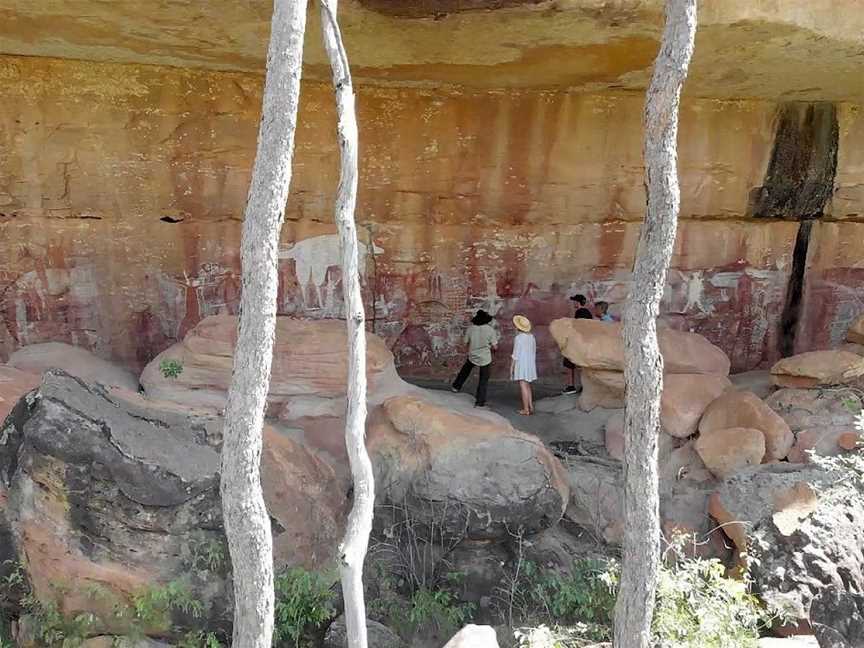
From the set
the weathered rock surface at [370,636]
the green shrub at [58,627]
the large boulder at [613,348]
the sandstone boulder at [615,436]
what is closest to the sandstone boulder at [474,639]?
the weathered rock surface at [370,636]

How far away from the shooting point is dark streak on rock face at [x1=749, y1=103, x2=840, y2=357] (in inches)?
356

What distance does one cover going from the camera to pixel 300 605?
17.9ft

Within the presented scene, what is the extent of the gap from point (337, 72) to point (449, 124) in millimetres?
4412

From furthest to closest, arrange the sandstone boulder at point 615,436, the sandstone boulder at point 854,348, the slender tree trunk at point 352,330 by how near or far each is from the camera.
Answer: the sandstone boulder at point 854,348
the sandstone boulder at point 615,436
the slender tree trunk at point 352,330

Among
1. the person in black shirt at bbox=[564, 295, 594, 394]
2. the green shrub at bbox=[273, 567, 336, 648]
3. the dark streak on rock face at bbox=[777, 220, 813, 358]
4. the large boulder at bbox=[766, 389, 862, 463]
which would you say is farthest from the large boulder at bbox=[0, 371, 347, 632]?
the dark streak on rock face at bbox=[777, 220, 813, 358]

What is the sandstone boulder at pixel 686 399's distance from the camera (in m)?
7.29

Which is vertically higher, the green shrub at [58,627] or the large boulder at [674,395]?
the large boulder at [674,395]

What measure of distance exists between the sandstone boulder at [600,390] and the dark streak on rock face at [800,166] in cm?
340

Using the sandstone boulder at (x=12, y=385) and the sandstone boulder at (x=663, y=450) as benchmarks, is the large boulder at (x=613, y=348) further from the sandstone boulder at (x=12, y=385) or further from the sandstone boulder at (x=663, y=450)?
the sandstone boulder at (x=12, y=385)

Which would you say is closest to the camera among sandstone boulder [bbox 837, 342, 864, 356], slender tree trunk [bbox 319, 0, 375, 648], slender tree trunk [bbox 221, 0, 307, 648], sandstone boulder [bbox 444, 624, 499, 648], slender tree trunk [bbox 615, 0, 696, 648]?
slender tree trunk [bbox 221, 0, 307, 648]

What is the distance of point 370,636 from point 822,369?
16.7 ft

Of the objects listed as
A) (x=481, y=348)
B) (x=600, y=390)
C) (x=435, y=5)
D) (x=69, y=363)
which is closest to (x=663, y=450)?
(x=600, y=390)

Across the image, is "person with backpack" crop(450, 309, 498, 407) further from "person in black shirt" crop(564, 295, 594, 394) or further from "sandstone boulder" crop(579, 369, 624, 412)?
"person in black shirt" crop(564, 295, 594, 394)

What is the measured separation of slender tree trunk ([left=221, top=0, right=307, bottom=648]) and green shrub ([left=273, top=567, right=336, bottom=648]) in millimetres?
1685
